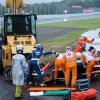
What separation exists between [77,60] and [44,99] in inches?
107

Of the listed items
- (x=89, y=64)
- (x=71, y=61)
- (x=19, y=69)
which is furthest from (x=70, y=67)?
(x=19, y=69)

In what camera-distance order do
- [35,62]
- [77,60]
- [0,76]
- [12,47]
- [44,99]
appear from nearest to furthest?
[44,99]
[35,62]
[77,60]
[12,47]
[0,76]

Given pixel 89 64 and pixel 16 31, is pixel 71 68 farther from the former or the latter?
pixel 16 31

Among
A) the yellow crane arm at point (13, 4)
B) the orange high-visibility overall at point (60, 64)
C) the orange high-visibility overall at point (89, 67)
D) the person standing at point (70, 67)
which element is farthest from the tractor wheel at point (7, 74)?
the yellow crane arm at point (13, 4)

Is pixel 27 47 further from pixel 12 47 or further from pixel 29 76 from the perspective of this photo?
pixel 29 76

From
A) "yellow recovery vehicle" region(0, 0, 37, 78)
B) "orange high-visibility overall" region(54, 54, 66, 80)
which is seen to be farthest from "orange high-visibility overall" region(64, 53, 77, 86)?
"yellow recovery vehicle" region(0, 0, 37, 78)

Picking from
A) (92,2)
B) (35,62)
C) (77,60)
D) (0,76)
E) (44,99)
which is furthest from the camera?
(92,2)

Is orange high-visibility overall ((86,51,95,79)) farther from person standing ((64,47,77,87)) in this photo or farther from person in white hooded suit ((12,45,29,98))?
person in white hooded suit ((12,45,29,98))

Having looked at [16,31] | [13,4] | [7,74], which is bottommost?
[7,74]

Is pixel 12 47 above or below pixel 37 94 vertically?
above

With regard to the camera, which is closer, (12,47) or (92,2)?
(12,47)

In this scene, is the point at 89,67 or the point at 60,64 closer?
the point at 60,64

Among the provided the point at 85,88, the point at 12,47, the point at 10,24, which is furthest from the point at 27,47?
the point at 85,88

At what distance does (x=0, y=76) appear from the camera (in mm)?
17406
